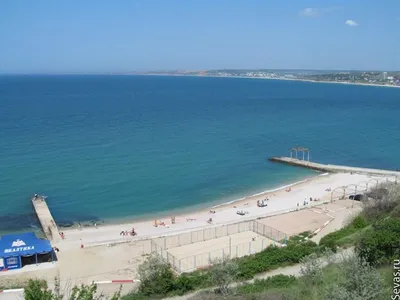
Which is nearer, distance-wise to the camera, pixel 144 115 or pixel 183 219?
pixel 183 219

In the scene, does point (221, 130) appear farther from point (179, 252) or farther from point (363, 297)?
point (363, 297)

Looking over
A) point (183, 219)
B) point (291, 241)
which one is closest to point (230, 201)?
point (183, 219)

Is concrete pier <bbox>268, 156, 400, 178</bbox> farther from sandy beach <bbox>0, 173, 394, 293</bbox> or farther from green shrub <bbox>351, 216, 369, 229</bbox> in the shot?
green shrub <bbox>351, 216, 369, 229</bbox>

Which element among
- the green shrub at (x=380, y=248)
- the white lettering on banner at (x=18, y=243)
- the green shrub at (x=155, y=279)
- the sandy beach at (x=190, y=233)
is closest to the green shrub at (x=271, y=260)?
the green shrub at (x=155, y=279)

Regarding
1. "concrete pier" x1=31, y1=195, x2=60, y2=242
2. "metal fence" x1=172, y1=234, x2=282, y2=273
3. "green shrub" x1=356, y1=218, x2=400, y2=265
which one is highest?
"green shrub" x1=356, y1=218, x2=400, y2=265

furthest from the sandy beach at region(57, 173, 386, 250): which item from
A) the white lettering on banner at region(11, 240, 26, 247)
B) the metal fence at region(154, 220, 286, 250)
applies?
the white lettering on banner at region(11, 240, 26, 247)

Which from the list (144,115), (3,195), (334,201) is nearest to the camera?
(334,201)

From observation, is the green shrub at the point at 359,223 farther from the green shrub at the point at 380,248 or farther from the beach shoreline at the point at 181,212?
the beach shoreline at the point at 181,212
